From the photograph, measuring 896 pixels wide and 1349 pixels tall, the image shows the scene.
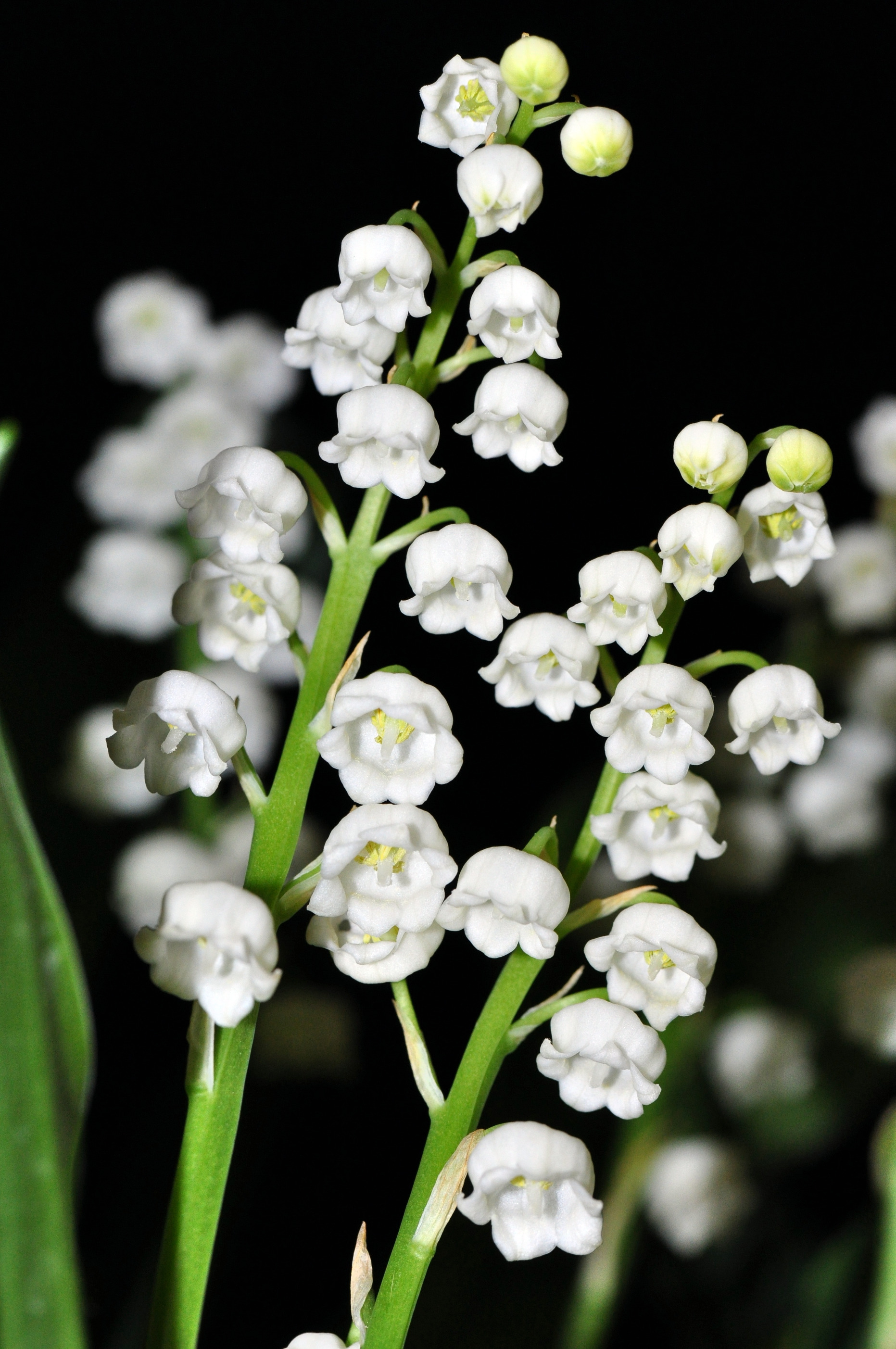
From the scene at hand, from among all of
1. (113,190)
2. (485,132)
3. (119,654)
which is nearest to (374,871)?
(485,132)

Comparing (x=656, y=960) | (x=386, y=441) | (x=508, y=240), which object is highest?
(x=508, y=240)

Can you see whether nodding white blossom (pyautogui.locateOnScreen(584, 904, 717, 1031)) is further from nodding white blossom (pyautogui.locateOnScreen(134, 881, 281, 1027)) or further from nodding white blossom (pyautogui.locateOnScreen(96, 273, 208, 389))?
nodding white blossom (pyautogui.locateOnScreen(96, 273, 208, 389))

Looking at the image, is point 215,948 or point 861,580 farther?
point 861,580

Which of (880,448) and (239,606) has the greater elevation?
(880,448)

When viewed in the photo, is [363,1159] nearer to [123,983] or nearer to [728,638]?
[123,983]

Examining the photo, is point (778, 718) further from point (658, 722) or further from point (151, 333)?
point (151, 333)

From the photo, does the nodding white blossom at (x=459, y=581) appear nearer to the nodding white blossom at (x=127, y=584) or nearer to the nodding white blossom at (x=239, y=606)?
the nodding white blossom at (x=239, y=606)

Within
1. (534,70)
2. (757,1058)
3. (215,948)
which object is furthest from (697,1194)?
(534,70)
